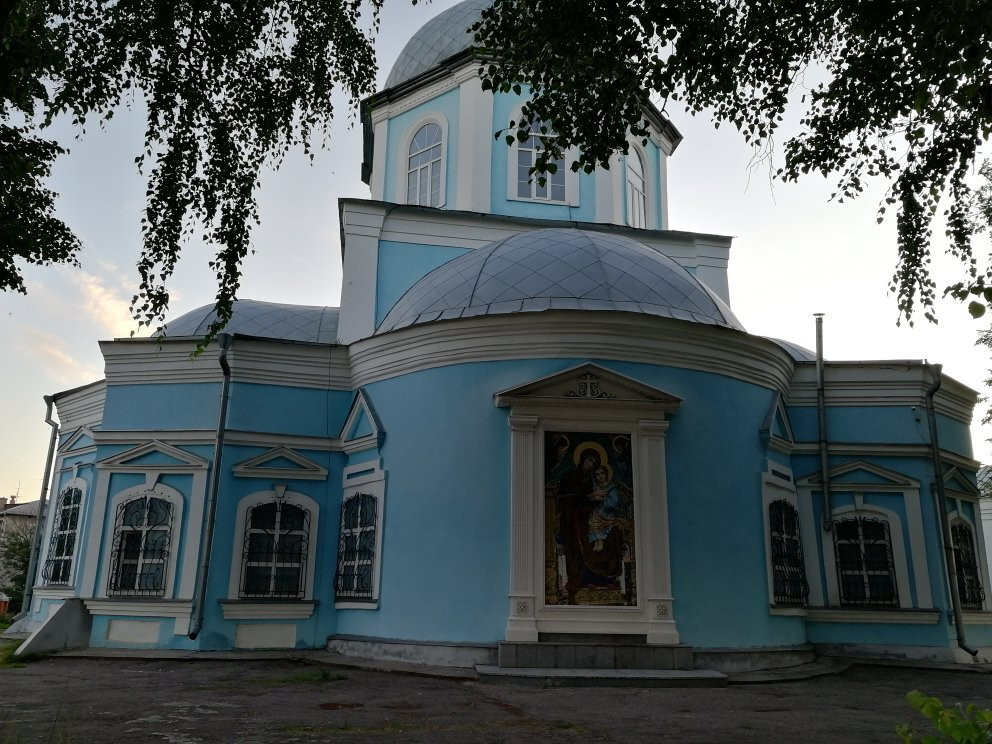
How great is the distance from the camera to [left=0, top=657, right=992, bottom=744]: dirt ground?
548 cm

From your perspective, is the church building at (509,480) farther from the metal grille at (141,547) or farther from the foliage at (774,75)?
the foliage at (774,75)

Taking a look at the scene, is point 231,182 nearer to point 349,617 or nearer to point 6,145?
point 6,145

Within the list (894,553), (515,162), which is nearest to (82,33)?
(515,162)

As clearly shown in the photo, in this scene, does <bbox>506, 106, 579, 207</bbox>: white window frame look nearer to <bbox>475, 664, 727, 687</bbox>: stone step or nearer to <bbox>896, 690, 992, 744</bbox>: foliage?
<bbox>475, 664, 727, 687</bbox>: stone step

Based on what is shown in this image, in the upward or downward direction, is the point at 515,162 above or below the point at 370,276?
above

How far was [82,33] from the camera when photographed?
233 inches

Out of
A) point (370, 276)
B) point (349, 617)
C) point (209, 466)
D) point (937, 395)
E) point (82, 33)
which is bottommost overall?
point (349, 617)

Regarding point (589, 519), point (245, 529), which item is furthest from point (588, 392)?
point (245, 529)

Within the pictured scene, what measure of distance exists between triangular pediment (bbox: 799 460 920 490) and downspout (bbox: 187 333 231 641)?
302 inches

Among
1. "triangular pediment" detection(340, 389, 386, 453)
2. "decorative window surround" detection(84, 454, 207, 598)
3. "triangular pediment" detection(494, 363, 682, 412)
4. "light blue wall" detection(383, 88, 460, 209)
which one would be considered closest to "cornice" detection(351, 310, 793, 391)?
"triangular pediment" detection(494, 363, 682, 412)

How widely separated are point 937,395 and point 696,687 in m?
6.59

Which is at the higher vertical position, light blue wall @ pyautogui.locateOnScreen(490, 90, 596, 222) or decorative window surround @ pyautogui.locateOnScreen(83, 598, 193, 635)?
light blue wall @ pyautogui.locateOnScreen(490, 90, 596, 222)

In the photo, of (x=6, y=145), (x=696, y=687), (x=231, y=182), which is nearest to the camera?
(x=231, y=182)

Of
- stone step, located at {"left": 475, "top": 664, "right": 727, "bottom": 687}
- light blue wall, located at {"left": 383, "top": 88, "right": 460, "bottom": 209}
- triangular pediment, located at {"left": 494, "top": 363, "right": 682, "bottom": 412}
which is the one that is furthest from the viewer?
light blue wall, located at {"left": 383, "top": 88, "right": 460, "bottom": 209}
